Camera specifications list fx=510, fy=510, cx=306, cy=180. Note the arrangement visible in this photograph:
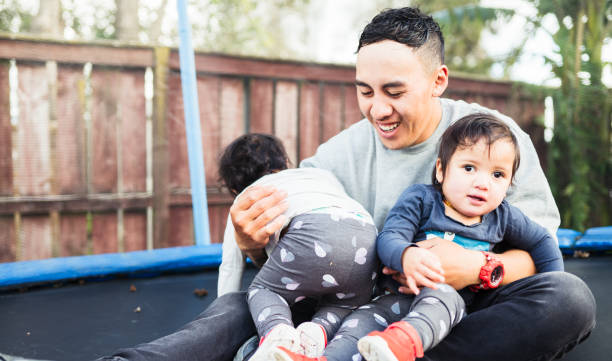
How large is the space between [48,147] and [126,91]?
1.45 ft

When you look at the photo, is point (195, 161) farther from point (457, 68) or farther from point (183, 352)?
point (457, 68)

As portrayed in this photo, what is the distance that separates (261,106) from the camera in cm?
275

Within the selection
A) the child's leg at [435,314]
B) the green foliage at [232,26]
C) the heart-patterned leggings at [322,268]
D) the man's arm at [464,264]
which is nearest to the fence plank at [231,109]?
the green foliage at [232,26]

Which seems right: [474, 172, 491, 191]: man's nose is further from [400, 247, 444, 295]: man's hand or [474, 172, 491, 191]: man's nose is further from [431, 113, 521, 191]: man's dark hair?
[400, 247, 444, 295]: man's hand

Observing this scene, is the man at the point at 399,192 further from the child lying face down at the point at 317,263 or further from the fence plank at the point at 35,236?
the fence plank at the point at 35,236

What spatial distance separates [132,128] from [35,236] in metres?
0.67

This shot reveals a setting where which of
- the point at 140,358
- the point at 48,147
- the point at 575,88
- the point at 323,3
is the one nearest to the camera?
the point at 140,358

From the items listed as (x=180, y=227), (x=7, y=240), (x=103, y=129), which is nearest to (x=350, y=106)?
(x=180, y=227)

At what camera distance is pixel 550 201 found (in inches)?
46.5

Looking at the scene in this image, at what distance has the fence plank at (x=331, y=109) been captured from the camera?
289cm

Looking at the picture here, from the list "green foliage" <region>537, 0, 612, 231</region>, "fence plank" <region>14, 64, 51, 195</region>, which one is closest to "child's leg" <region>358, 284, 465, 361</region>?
"fence plank" <region>14, 64, 51, 195</region>

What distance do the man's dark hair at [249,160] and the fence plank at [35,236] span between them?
146 cm

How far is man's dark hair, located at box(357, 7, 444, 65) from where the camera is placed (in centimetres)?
116

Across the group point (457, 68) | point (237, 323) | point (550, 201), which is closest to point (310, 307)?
point (237, 323)
